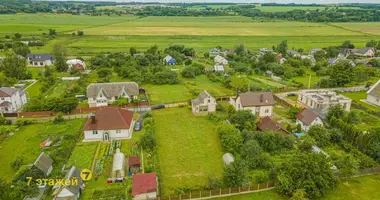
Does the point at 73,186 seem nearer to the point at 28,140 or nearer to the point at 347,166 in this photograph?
the point at 28,140

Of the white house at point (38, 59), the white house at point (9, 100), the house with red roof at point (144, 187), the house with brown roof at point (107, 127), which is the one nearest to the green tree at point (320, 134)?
the house with red roof at point (144, 187)

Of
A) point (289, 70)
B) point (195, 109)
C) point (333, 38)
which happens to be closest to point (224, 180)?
point (195, 109)

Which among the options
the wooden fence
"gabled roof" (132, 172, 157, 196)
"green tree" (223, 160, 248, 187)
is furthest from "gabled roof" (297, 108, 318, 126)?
"gabled roof" (132, 172, 157, 196)

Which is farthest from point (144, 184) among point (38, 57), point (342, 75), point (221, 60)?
point (38, 57)

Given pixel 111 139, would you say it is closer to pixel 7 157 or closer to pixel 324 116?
pixel 7 157

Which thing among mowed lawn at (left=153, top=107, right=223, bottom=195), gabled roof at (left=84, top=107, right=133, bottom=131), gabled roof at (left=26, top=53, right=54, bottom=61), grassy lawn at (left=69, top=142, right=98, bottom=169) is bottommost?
mowed lawn at (left=153, top=107, right=223, bottom=195)

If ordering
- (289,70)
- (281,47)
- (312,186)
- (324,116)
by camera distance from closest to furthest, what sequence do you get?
(312,186), (324,116), (289,70), (281,47)

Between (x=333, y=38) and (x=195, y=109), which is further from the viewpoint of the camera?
(x=333, y=38)

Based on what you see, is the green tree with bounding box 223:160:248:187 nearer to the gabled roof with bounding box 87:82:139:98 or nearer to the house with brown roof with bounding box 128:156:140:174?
the house with brown roof with bounding box 128:156:140:174
